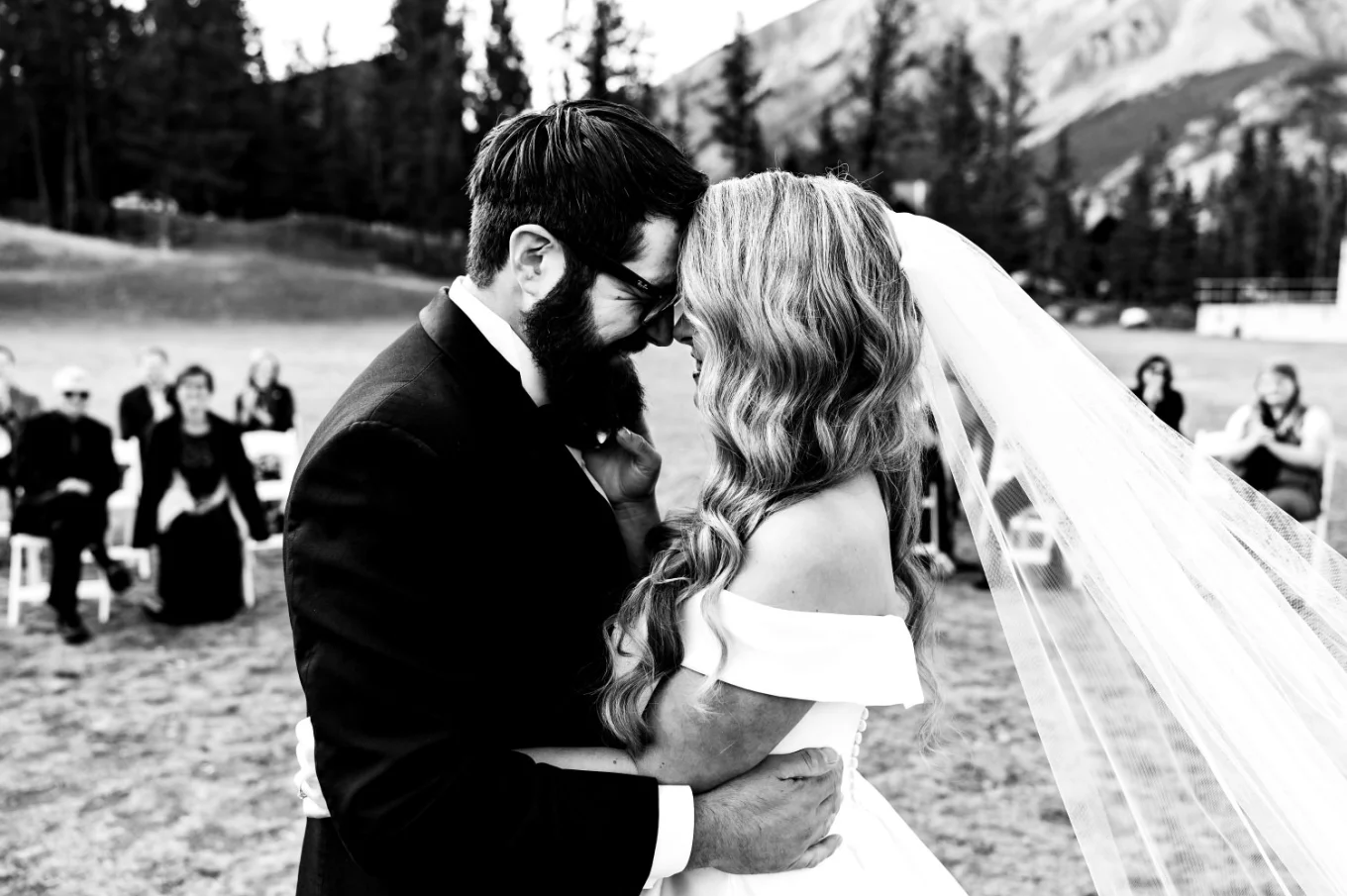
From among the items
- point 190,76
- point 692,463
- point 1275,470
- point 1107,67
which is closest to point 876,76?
point 190,76

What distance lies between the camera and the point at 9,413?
884 cm

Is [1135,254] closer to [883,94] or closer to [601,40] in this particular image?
[883,94]

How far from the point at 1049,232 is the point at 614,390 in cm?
6087

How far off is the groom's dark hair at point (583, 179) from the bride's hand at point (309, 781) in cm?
83

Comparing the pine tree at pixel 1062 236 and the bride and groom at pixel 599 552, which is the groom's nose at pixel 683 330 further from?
the pine tree at pixel 1062 236

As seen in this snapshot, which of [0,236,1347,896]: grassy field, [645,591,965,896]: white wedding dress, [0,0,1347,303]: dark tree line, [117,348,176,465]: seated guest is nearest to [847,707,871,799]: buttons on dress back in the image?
[645,591,965,896]: white wedding dress

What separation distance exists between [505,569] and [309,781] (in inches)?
20.1

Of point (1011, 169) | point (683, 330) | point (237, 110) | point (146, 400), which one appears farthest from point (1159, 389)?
point (1011, 169)

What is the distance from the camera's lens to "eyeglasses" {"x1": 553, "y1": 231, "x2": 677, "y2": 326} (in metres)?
1.62

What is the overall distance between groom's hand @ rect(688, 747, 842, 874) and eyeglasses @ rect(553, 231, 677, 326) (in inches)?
28.5

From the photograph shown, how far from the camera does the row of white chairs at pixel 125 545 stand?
24.4 ft

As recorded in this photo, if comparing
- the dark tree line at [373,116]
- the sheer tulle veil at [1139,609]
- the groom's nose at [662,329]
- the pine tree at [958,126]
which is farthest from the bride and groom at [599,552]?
the pine tree at [958,126]

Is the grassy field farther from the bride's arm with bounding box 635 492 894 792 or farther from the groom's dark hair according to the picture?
the bride's arm with bounding box 635 492 894 792

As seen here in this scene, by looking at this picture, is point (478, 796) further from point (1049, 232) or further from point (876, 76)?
point (1049, 232)
